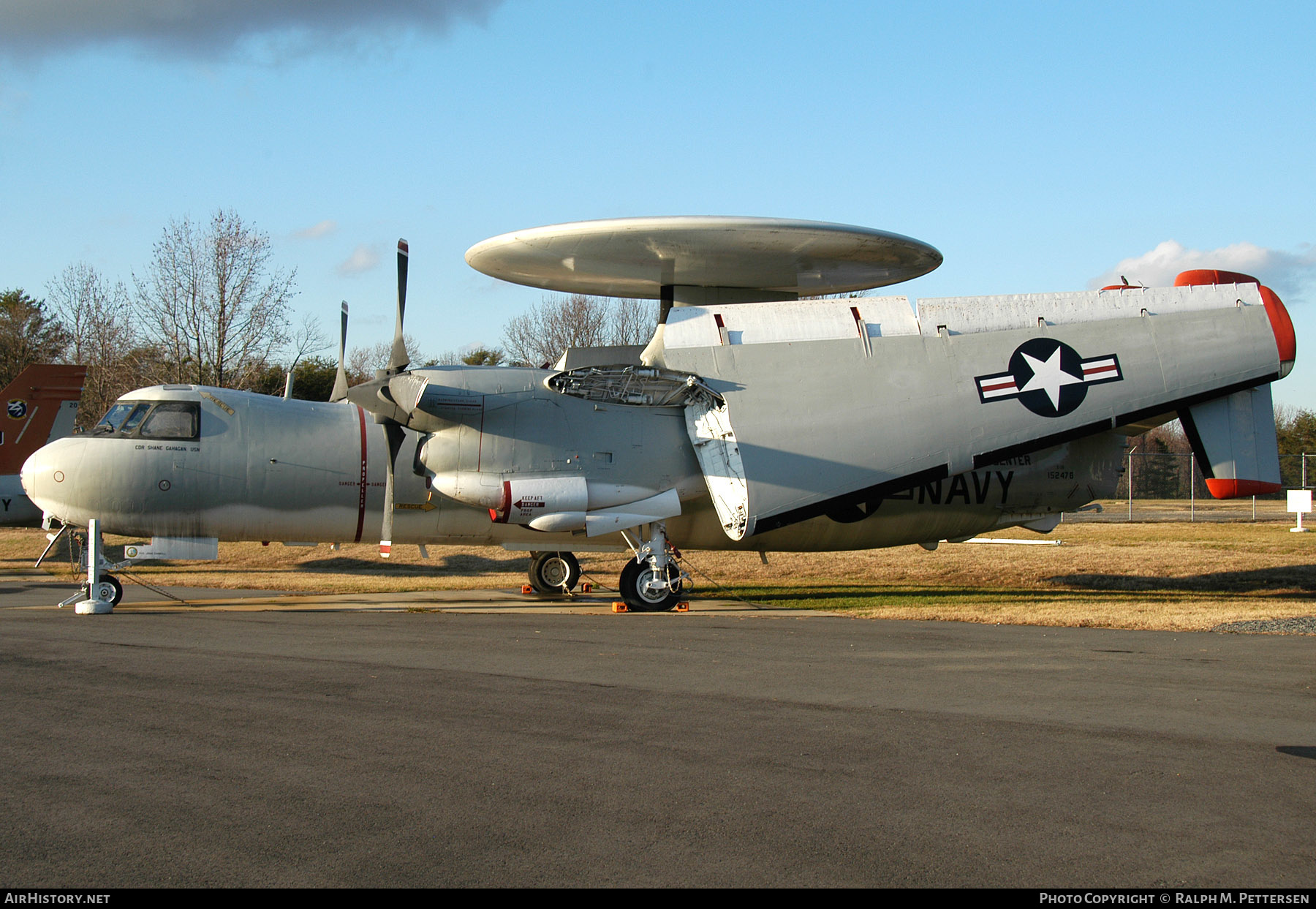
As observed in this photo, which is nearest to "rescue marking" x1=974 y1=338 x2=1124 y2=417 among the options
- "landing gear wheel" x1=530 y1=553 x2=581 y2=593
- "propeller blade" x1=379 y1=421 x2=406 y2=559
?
"landing gear wheel" x1=530 y1=553 x2=581 y2=593

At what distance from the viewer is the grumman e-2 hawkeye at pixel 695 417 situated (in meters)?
16.6

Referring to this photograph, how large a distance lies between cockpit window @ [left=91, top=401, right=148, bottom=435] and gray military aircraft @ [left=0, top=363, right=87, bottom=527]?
1177 centimetres

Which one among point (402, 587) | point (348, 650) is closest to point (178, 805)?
point (348, 650)

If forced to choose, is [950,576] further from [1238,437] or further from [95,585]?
[95,585]

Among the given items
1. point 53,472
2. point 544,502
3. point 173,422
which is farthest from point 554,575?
point 53,472

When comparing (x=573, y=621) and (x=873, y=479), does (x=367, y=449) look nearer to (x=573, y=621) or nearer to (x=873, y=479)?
(x=573, y=621)

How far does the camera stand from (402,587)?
21172 millimetres

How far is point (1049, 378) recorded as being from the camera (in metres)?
17.2

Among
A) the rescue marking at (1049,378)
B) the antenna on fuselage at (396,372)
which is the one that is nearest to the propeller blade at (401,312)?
the antenna on fuselage at (396,372)

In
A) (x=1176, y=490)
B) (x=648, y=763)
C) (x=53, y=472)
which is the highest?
(x=53, y=472)

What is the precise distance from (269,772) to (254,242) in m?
28.9

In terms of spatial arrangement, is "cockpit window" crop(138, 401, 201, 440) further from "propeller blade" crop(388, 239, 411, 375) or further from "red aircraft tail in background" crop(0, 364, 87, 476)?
"red aircraft tail in background" crop(0, 364, 87, 476)

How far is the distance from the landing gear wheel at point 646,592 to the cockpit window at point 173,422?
7885 millimetres

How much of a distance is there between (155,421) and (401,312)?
4.76 metres
